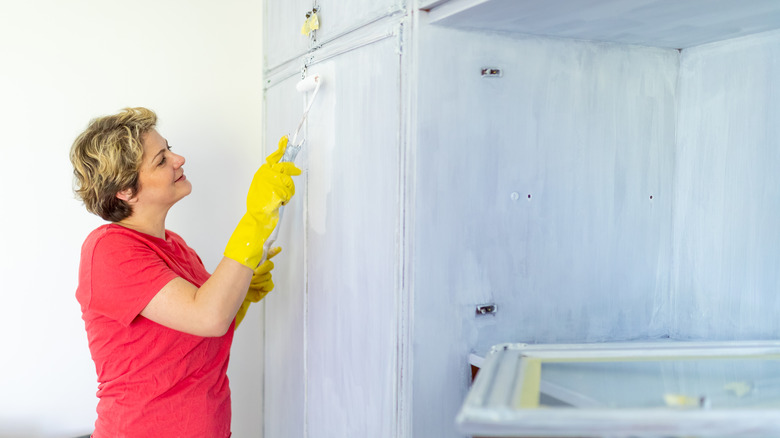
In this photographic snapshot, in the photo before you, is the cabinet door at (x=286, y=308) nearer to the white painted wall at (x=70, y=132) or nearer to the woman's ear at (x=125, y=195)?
the white painted wall at (x=70, y=132)

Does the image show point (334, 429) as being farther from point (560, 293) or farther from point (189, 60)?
point (189, 60)

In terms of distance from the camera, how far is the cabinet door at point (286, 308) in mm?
1873

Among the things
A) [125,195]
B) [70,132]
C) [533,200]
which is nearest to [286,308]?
[125,195]

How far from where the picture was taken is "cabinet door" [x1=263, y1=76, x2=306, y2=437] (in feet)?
6.15

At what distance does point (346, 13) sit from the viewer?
1526mm

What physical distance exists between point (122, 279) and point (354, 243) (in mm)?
526

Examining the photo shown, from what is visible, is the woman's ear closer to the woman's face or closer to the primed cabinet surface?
the woman's face

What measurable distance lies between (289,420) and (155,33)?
4.47ft

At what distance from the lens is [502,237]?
→ 1.31m

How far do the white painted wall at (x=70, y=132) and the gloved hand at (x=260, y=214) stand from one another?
1.87 ft

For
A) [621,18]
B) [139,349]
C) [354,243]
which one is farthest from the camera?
[354,243]

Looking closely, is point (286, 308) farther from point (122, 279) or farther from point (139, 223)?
point (122, 279)

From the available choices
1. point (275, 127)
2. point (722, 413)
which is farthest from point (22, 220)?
point (722, 413)

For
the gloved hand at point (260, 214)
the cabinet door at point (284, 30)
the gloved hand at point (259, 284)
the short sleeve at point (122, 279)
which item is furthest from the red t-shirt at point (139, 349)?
the cabinet door at point (284, 30)
